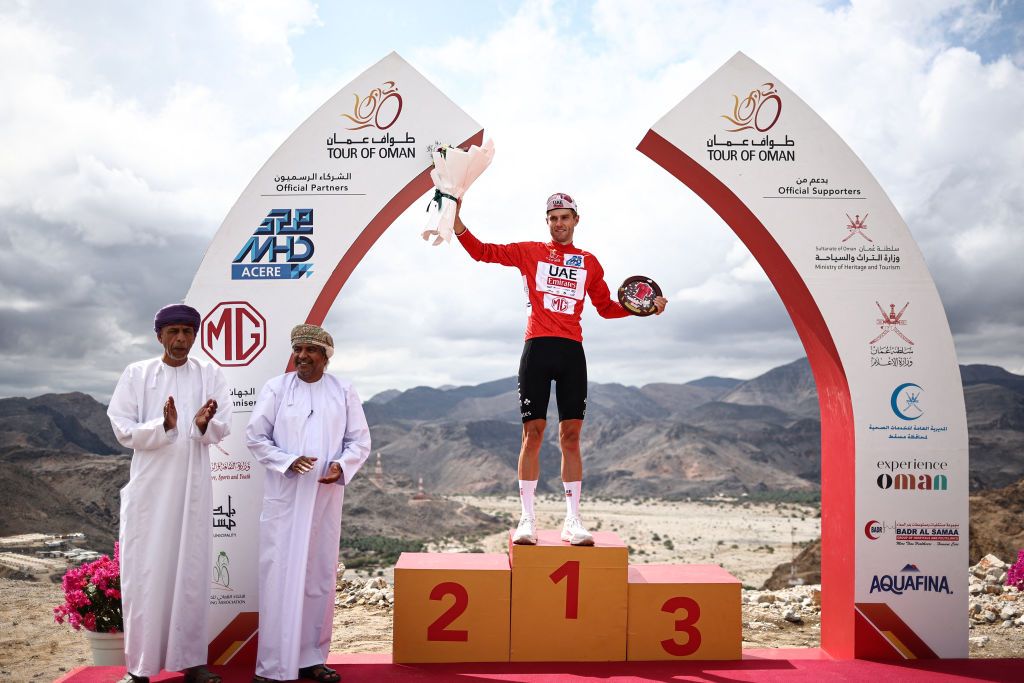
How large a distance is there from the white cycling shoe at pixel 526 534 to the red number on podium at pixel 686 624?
0.97 m

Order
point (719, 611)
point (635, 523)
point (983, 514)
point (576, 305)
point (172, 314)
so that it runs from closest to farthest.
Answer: point (172, 314) < point (719, 611) < point (576, 305) < point (983, 514) < point (635, 523)

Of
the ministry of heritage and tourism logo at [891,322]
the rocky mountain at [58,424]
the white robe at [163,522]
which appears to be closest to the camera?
the white robe at [163,522]

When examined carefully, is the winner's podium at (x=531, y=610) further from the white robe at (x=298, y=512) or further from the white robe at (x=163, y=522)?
the white robe at (x=163, y=522)

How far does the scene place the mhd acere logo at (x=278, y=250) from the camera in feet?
18.4

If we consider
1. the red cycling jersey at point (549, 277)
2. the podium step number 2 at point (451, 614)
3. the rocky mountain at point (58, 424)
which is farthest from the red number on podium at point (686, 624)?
the rocky mountain at point (58, 424)

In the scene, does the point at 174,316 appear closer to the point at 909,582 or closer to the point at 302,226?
the point at 302,226

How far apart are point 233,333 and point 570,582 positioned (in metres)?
2.90

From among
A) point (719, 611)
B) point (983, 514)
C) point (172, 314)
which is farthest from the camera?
point (983, 514)

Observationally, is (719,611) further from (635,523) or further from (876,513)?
(635,523)

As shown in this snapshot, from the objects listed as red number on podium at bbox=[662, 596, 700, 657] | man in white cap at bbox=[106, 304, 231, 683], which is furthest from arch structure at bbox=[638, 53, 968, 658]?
man in white cap at bbox=[106, 304, 231, 683]

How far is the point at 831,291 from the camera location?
570 centimetres

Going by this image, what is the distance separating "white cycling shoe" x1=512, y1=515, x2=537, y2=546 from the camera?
17.0ft

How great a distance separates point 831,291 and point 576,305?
1881 millimetres

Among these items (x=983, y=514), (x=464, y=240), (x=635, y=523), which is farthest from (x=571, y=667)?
(x=635, y=523)
